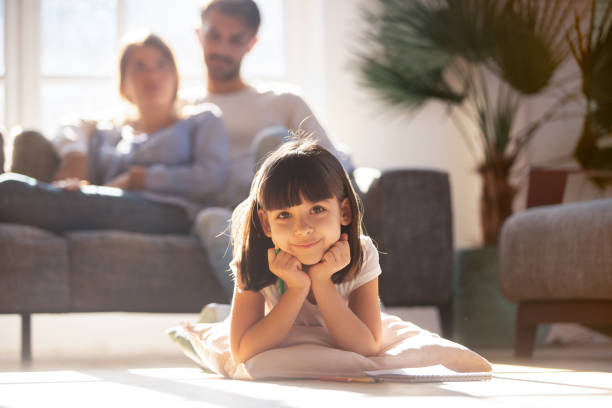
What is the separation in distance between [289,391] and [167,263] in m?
1.11

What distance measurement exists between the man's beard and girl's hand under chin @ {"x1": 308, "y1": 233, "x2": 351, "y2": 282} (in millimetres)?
1509

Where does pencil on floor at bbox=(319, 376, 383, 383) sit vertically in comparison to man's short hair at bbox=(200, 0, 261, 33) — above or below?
below

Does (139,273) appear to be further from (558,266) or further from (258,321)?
(558,266)

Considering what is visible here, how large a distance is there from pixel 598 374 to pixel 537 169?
3.38 ft

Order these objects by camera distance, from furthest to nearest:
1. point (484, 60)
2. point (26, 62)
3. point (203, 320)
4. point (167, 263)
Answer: point (26, 62) → point (484, 60) → point (167, 263) → point (203, 320)

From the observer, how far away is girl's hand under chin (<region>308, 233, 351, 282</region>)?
1.30 meters

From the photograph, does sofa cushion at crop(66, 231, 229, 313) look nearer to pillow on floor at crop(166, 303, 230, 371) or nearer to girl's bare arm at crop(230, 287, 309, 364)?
pillow on floor at crop(166, 303, 230, 371)

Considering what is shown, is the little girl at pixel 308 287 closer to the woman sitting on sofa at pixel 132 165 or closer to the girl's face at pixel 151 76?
the woman sitting on sofa at pixel 132 165

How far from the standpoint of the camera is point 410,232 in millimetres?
2301

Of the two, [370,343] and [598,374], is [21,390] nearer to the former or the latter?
[370,343]

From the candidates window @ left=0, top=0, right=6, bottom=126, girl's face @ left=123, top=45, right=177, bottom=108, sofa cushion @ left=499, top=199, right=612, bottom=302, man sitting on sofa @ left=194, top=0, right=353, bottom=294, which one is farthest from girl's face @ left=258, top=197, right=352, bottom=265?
window @ left=0, top=0, right=6, bottom=126

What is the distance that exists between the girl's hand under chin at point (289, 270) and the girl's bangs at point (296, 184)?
0.08 m

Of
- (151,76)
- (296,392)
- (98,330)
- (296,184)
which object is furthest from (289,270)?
(98,330)

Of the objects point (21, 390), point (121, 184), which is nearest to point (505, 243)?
point (121, 184)
